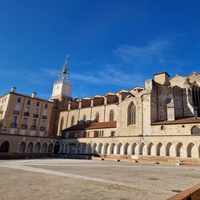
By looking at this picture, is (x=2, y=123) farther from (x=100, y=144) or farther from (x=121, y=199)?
(x=121, y=199)

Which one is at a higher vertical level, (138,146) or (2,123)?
(2,123)

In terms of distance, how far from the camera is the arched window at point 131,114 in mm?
33688

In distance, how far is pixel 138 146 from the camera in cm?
3027

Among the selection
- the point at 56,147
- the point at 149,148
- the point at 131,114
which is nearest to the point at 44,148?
the point at 56,147

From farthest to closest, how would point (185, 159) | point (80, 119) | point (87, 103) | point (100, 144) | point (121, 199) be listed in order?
point (87, 103), point (80, 119), point (100, 144), point (185, 159), point (121, 199)

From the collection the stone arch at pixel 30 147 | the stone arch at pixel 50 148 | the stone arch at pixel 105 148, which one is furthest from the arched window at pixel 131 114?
the stone arch at pixel 30 147

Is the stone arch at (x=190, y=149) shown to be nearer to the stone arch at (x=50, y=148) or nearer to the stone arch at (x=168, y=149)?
the stone arch at (x=168, y=149)

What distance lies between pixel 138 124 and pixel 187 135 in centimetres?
865

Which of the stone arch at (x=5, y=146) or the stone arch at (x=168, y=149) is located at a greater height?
the stone arch at (x=168, y=149)

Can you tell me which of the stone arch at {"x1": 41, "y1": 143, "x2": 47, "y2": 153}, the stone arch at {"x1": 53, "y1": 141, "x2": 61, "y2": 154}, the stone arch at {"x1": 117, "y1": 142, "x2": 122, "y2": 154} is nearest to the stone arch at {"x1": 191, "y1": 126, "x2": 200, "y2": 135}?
the stone arch at {"x1": 117, "y1": 142, "x2": 122, "y2": 154}

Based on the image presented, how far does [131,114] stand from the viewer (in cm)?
3422

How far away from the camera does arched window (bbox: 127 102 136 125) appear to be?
33.7m

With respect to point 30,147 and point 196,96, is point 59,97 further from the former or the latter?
point 196,96

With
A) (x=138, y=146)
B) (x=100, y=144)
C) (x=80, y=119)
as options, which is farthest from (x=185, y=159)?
(x=80, y=119)
